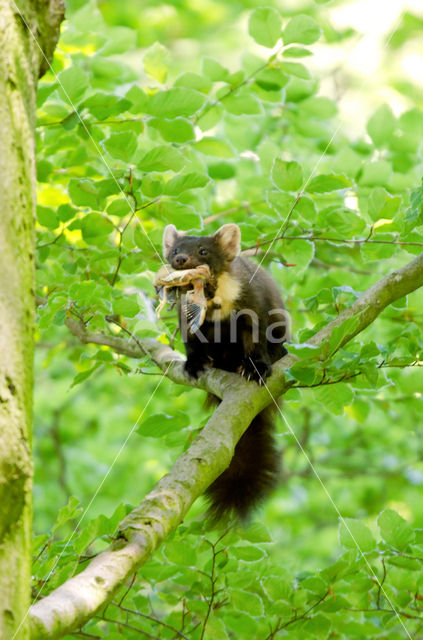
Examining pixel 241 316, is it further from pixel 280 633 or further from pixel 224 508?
pixel 280 633

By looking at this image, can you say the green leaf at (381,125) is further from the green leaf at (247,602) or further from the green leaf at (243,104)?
the green leaf at (247,602)

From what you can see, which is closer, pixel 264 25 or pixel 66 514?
pixel 66 514

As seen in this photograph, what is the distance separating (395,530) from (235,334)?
1791 mm

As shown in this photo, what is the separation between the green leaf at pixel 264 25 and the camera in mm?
3758

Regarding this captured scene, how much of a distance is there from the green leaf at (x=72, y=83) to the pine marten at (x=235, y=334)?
1.12m

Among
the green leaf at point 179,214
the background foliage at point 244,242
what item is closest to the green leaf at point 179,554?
the background foliage at point 244,242

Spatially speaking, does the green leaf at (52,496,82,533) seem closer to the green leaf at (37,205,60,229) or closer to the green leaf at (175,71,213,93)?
the green leaf at (37,205,60,229)

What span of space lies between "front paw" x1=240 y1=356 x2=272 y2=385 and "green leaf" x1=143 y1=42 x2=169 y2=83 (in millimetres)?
1606

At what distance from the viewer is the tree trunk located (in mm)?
1615

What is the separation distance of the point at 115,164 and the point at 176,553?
2124mm

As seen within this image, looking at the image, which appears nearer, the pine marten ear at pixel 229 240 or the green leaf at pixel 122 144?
the green leaf at pixel 122 144

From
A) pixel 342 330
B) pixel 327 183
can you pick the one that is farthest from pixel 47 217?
pixel 342 330

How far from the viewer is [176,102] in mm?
3521

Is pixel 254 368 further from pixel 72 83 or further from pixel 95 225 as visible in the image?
pixel 72 83
